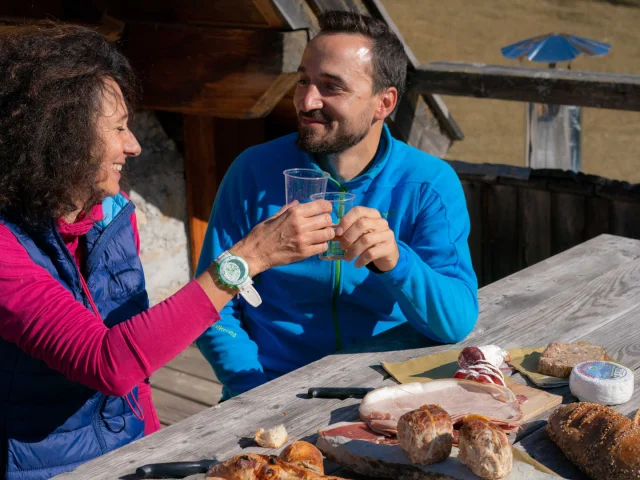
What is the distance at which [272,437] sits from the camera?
6.56ft

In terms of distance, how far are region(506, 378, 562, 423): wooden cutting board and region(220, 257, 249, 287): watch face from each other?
0.71 meters

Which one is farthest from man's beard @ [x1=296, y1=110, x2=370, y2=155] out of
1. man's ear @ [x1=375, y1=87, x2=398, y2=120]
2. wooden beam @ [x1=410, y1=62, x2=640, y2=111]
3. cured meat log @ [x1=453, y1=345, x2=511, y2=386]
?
wooden beam @ [x1=410, y1=62, x2=640, y2=111]

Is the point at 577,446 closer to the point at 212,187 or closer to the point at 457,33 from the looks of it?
the point at 212,187

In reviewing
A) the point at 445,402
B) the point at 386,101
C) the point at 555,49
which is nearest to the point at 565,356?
the point at 445,402

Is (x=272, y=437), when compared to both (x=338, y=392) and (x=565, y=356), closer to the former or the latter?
(x=338, y=392)

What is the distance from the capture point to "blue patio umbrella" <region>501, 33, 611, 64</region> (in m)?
9.45

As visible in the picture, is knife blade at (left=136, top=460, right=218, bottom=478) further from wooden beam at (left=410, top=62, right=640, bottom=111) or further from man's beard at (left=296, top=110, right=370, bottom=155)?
wooden beam at (left=410, top=62, right=640, bottom=111)

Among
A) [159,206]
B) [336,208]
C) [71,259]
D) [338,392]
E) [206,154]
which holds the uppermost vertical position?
[336,208]

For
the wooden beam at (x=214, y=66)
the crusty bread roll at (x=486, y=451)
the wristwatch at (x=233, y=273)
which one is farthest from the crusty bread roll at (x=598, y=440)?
Answer: the wooden beam at (x=214, y=66)

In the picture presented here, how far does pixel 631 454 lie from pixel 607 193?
3496mm

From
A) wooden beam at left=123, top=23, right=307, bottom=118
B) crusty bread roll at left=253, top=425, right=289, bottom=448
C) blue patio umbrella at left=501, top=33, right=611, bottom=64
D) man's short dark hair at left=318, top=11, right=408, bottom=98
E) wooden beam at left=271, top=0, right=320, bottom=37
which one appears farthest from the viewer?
blue patio umbrella at left=501, top=33, right=611, bottom=64

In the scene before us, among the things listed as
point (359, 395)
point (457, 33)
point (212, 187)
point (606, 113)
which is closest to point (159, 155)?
point (212, 187)

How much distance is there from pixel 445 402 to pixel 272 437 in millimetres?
412

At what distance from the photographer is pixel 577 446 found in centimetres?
189
